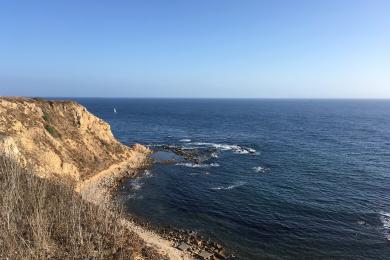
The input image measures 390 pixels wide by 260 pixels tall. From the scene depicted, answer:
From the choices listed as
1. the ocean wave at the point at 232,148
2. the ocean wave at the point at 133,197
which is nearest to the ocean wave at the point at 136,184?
the ocean wave at the point at 133,197

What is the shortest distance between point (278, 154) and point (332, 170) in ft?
60.3

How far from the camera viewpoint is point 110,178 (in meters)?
64.1

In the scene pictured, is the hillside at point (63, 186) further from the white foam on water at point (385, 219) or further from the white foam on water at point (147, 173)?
the white foam on water at point (385, 219)

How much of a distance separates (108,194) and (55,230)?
28.9 meters

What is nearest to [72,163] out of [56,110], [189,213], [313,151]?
[56,110]

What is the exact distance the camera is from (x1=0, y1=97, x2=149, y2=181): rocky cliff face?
2090 inches

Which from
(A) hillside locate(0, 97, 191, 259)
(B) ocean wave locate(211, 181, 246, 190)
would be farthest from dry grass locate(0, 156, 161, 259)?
(B) ocean wave locate(211, 181, 246, 190)

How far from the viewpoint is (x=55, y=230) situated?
27609 millimetres

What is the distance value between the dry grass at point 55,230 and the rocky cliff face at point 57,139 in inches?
664

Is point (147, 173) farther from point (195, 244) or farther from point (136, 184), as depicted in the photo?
point (195, 244)

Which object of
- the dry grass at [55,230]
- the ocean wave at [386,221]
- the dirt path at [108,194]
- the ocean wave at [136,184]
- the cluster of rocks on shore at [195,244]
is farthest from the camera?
the ocean wave at [136,184]

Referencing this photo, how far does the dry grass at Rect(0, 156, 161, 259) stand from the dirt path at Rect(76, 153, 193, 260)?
3.75 m

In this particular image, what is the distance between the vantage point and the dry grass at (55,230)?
2336 cm

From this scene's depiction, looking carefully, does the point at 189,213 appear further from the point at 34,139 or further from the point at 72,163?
the point at 34,139
